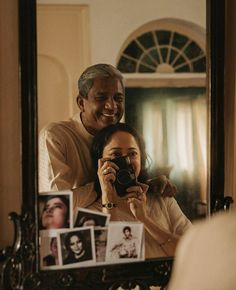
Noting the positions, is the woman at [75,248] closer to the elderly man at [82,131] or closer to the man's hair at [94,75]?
the elderly man at [82,131]

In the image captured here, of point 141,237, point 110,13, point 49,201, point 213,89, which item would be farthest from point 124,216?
point 110,13

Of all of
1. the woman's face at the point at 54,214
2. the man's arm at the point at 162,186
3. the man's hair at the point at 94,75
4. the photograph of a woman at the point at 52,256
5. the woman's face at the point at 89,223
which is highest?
the man's hair at the point at 94,75

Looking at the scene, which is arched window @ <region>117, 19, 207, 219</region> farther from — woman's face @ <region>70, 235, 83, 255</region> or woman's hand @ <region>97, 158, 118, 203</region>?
woman's face @ <region>70, 235, 83, 255</region>

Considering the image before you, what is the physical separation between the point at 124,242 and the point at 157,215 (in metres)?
0.13

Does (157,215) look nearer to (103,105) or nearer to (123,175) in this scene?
(123,175)

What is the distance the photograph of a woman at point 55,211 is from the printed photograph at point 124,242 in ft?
0.46

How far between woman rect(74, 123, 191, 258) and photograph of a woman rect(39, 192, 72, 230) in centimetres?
8

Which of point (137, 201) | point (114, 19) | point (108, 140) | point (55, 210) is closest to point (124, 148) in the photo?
point (108, 140)

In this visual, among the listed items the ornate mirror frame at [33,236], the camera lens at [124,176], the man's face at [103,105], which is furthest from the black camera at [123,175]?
the ornate mirror frame at [33,236]

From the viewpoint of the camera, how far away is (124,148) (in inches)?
62.0

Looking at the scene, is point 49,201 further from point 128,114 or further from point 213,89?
point 213,89

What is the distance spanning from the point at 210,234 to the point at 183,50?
125 centimetres

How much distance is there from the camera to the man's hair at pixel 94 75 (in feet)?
4.98

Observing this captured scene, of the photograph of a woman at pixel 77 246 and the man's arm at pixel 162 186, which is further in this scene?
the man's arm at pixel 162 186
